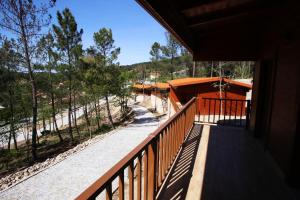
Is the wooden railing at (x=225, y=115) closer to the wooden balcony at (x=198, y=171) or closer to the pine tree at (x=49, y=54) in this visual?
the wooden balcony at (x=198, y=171)

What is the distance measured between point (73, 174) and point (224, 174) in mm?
7828

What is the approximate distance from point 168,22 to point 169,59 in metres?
32.7

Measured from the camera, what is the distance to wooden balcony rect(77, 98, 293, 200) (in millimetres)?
1961

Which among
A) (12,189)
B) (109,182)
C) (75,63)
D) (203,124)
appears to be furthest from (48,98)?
(109,182)

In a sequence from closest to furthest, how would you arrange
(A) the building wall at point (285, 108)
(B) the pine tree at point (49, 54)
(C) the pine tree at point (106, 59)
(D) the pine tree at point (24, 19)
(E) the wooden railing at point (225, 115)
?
(A) the building wall at point (285, 108) → (E) the wooden railing at point (225, 115) → (D) the pine tree at point (24, 19) → (B) the pine tree at point (49, 54) → (C) the pine tree at point (106, 59)

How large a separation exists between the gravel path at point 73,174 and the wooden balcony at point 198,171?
5.61 metres

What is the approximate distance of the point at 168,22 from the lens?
86.7 inches

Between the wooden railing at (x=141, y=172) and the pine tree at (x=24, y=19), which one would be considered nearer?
the wooden railing at (x=141, y=172)

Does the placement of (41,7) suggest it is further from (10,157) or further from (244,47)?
(10,157)

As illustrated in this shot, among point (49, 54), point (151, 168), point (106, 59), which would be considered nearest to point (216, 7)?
point (151, 168)

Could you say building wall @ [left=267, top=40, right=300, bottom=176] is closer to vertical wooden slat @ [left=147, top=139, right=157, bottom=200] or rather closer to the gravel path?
vertical wooden slat @ [left=147, top=139, right=157, bottom=200]

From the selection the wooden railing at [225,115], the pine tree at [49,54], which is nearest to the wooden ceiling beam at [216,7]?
the wooden railing at [225,115]

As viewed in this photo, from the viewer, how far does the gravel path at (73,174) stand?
7.68 metres

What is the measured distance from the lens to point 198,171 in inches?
120
